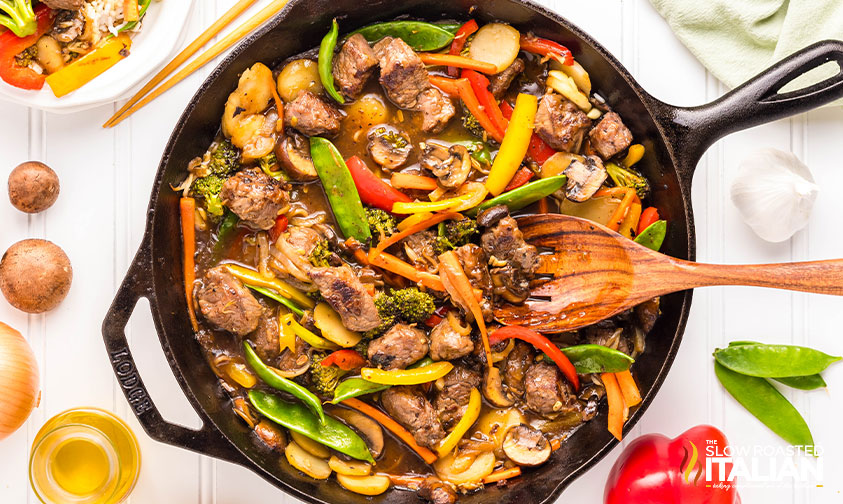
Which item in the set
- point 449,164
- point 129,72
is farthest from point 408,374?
point 129,72

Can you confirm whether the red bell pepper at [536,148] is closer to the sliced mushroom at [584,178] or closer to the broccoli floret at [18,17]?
the sliced mushroom at [584,178]

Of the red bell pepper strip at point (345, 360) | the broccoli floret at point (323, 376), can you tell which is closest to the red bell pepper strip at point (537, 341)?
the red bell pepper strip at point (345, 360)

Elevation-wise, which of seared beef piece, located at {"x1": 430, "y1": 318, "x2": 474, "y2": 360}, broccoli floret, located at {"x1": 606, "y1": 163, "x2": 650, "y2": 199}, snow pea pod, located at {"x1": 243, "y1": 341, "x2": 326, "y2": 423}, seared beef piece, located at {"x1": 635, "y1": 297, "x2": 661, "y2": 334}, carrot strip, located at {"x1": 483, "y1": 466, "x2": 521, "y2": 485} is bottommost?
carrot strip, located at {"x1": 483, "y1": 466, "x2": 521, "y2": 485}

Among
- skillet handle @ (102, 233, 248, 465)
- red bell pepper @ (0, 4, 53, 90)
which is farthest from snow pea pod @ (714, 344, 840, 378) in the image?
red bell pepper @ (0, 4, 53, 90)

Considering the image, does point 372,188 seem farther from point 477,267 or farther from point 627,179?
point 627,179

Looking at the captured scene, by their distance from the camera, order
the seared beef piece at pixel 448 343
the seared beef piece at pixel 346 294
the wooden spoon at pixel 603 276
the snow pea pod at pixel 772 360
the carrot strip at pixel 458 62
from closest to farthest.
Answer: the wooden spoon at pixel 603 276 → the seared beef piece at pixel 346 294 → the seared beef piece at pixel 448 343 → the carrot strip at pixel 458 62 → the snow pea pod at pixel 772 360

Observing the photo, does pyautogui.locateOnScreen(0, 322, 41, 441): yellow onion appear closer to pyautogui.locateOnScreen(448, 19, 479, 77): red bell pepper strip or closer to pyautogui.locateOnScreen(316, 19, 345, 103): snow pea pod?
pyautogui.locateOnScreen(316, 19, 345, 103): snow pea pod
